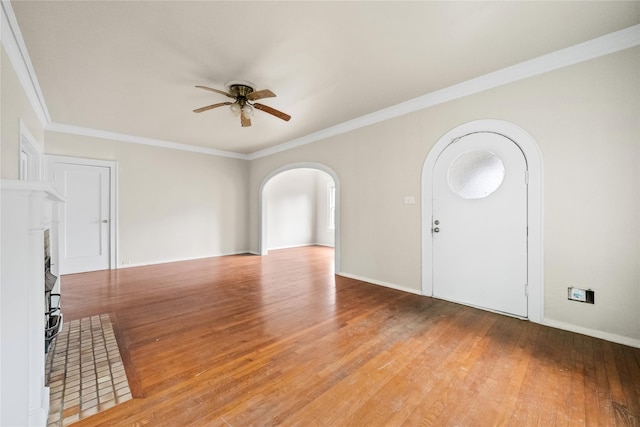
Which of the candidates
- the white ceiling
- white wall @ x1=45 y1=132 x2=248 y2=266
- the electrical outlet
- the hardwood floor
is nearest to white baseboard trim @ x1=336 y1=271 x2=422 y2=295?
the hardwood floor

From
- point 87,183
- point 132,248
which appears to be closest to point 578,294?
point 132,248

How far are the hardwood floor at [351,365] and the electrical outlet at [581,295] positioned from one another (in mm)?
343

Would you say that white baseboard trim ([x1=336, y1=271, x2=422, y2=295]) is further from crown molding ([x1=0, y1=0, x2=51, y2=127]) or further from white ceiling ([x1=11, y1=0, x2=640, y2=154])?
crown molding ([x1=0, y1=0, x2=51, y2=127])

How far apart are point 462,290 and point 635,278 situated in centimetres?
142

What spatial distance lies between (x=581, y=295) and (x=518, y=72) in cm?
229

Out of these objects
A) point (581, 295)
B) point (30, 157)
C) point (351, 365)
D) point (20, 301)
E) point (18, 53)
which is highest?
point (18, 53)

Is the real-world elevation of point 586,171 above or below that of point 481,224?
above

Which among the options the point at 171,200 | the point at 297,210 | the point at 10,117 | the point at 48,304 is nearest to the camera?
the point at 48,304

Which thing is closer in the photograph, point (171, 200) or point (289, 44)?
point (289, 44)

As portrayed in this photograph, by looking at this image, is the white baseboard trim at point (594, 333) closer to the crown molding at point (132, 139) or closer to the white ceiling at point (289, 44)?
the white ceiling at point (289, 44)

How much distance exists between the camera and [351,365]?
199 cm

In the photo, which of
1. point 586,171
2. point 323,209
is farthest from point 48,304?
point 323,209

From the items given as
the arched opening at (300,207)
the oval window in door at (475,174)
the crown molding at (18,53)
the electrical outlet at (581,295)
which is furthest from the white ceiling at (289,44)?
the arched opening at (300,207)

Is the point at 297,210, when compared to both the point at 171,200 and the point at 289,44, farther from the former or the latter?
the point at 289,44
